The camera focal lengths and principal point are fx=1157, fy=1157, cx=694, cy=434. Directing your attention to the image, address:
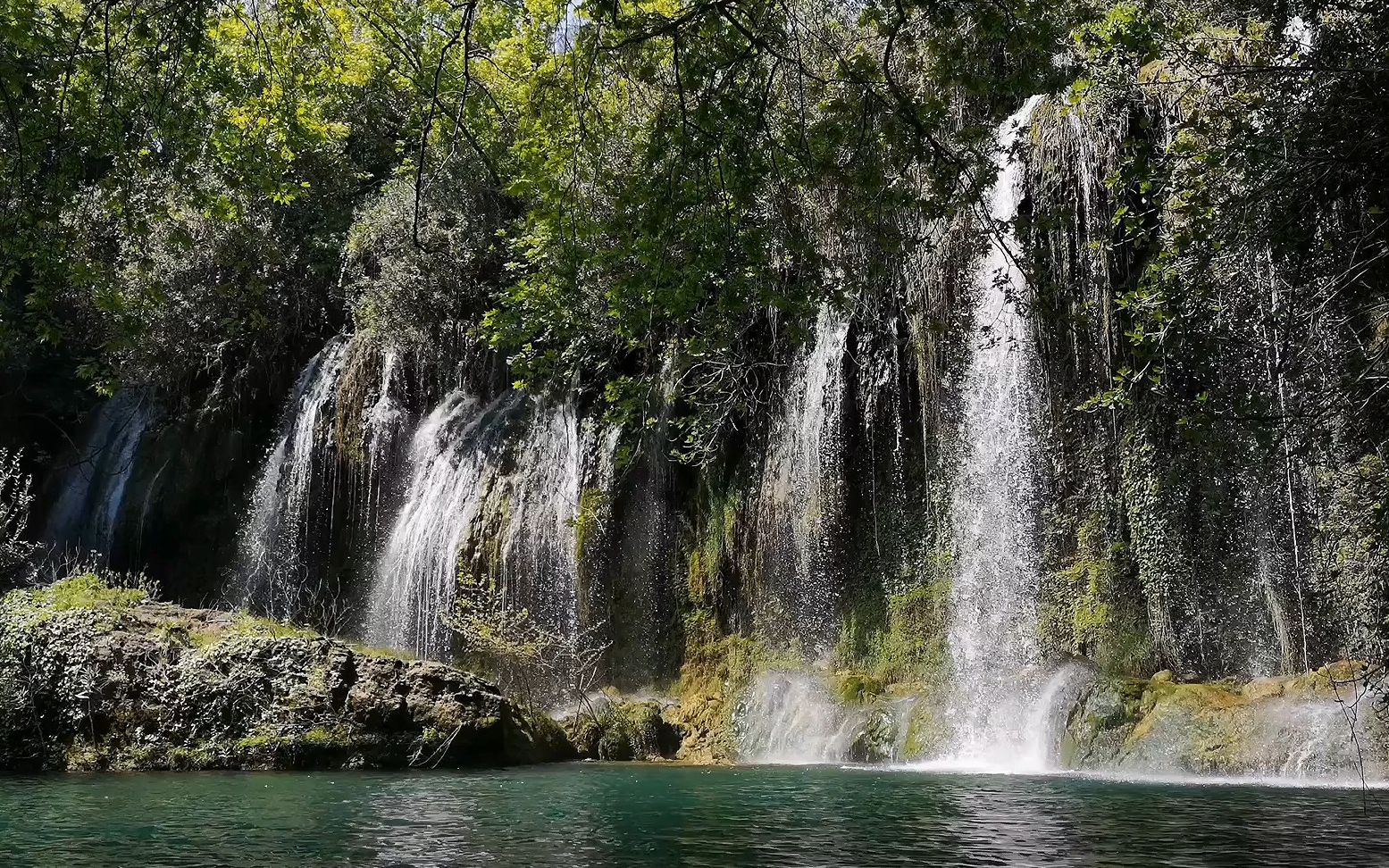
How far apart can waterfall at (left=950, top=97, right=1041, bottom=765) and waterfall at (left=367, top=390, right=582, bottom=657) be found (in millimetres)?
5133

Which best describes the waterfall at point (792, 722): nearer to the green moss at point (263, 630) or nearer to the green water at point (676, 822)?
the green water at point (676, 822)

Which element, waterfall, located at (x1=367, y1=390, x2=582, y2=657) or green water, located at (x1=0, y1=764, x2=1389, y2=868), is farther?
waterfall, located at (x1=367, y1=390, x2=582, y2=657)

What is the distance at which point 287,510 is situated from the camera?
1753cm

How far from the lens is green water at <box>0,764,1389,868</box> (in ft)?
16.6

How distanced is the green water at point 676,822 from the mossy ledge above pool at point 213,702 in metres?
1.17

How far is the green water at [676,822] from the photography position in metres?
5.07

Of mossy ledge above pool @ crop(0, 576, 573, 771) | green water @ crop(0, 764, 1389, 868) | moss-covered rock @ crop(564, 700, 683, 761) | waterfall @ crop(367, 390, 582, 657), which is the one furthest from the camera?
waterfall @ crop(367, 390, 582, 657)

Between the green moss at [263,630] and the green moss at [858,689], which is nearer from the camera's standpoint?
the green moss at [263,630]

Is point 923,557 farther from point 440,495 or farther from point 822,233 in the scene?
point 440,495

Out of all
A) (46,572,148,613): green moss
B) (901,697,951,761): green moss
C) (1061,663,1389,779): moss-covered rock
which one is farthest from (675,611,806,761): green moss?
(46,572,148,613): green moss

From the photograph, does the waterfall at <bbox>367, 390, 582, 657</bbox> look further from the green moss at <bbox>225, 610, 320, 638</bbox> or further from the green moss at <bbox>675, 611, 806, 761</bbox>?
the green moss at <bbox>225, 610, 320, 638</bbox>

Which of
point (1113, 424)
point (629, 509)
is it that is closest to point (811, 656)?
point (629, 509)

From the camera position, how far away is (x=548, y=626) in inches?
596

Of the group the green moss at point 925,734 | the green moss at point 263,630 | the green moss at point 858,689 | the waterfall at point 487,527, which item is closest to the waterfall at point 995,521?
the green moss at point 925,734
